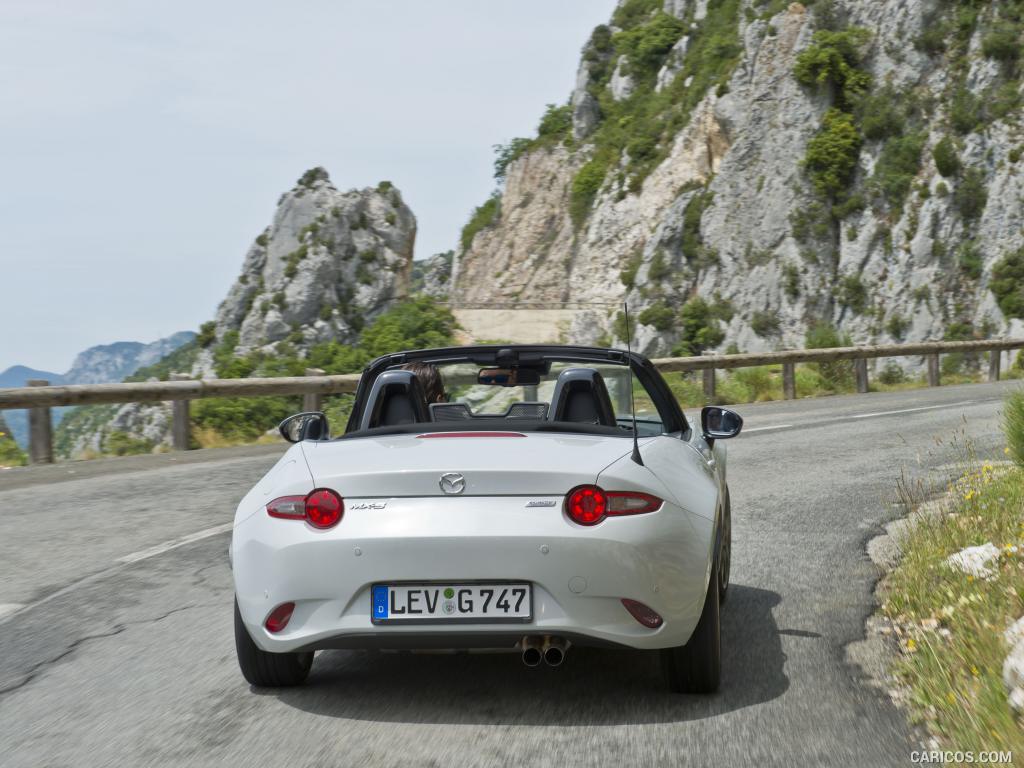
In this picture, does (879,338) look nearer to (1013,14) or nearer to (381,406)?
(1013,14)

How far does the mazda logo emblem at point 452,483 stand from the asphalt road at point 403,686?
2.61 feet

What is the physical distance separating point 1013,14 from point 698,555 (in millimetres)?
58340

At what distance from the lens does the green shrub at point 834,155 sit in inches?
2404

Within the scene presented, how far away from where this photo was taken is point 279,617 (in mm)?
4059

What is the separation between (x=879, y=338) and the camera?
2106 inches

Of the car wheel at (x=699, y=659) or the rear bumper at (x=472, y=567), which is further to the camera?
the car wheel at (x=699, y=659)

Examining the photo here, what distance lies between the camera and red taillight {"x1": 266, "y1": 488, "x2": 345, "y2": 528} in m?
4.02

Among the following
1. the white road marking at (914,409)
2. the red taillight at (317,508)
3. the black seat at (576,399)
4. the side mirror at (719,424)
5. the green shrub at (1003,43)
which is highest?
the green shrub at (1003,43)

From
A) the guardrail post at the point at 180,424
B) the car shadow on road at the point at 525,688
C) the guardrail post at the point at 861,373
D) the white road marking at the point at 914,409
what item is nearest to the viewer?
the car shadow on road at the point at 525,688

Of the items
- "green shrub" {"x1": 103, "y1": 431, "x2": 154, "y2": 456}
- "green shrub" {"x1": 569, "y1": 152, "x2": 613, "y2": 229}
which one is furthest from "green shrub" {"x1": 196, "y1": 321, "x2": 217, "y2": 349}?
"green shrub" {"x1": 103, "y1": 431, "x2": 154, "y2": 456}

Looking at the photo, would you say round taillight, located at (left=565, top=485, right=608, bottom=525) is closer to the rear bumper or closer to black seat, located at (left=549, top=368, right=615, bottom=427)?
the rear bumper

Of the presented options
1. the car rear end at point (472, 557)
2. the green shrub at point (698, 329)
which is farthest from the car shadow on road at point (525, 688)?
the green shrub at point (698, 329)

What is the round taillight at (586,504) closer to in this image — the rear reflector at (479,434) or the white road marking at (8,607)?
the rear reflector at (479,434)

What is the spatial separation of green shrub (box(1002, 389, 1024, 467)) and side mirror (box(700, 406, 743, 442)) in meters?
4.46
